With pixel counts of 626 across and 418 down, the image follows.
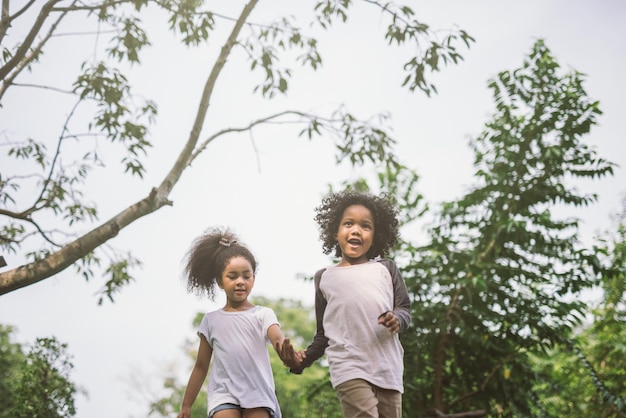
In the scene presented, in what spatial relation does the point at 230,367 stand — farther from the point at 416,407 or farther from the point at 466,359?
the point at 466,359

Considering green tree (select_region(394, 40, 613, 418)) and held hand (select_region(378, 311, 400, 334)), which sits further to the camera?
green tree (select_region(394, 40, 613, 418))

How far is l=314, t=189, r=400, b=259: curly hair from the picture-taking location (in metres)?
3.21

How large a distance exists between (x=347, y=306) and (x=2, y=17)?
4792 millimetres

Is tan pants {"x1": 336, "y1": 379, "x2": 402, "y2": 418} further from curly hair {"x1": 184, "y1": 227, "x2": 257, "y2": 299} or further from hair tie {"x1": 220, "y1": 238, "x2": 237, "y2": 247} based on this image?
hair tie {"x1": 220, "y1": 238, "x2": 237, "y2": 247}

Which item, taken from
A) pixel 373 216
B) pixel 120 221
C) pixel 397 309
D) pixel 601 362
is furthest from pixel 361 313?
pixel 601 362

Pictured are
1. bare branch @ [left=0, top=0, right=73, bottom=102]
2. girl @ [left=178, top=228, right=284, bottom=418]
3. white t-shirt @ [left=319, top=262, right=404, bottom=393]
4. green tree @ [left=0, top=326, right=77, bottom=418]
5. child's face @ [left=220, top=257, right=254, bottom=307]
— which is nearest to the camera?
white t-shirt @ [left=319, top=262, right=404, bottom=393]

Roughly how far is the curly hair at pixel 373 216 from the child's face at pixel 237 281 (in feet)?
1.62

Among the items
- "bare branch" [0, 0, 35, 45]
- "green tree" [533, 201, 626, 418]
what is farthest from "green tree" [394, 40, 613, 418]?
"bare branch" [0, 0, 35, 45]

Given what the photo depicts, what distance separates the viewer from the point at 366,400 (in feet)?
8.34

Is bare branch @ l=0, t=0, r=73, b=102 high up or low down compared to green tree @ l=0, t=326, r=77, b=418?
up

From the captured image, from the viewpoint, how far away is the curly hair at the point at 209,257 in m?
3.31

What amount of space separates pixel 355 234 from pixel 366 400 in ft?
2.78

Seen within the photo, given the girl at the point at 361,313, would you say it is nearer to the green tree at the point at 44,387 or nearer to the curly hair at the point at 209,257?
the curly hair at the point at 209,257

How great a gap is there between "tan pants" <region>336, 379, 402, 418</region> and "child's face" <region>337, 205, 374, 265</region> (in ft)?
2.19
